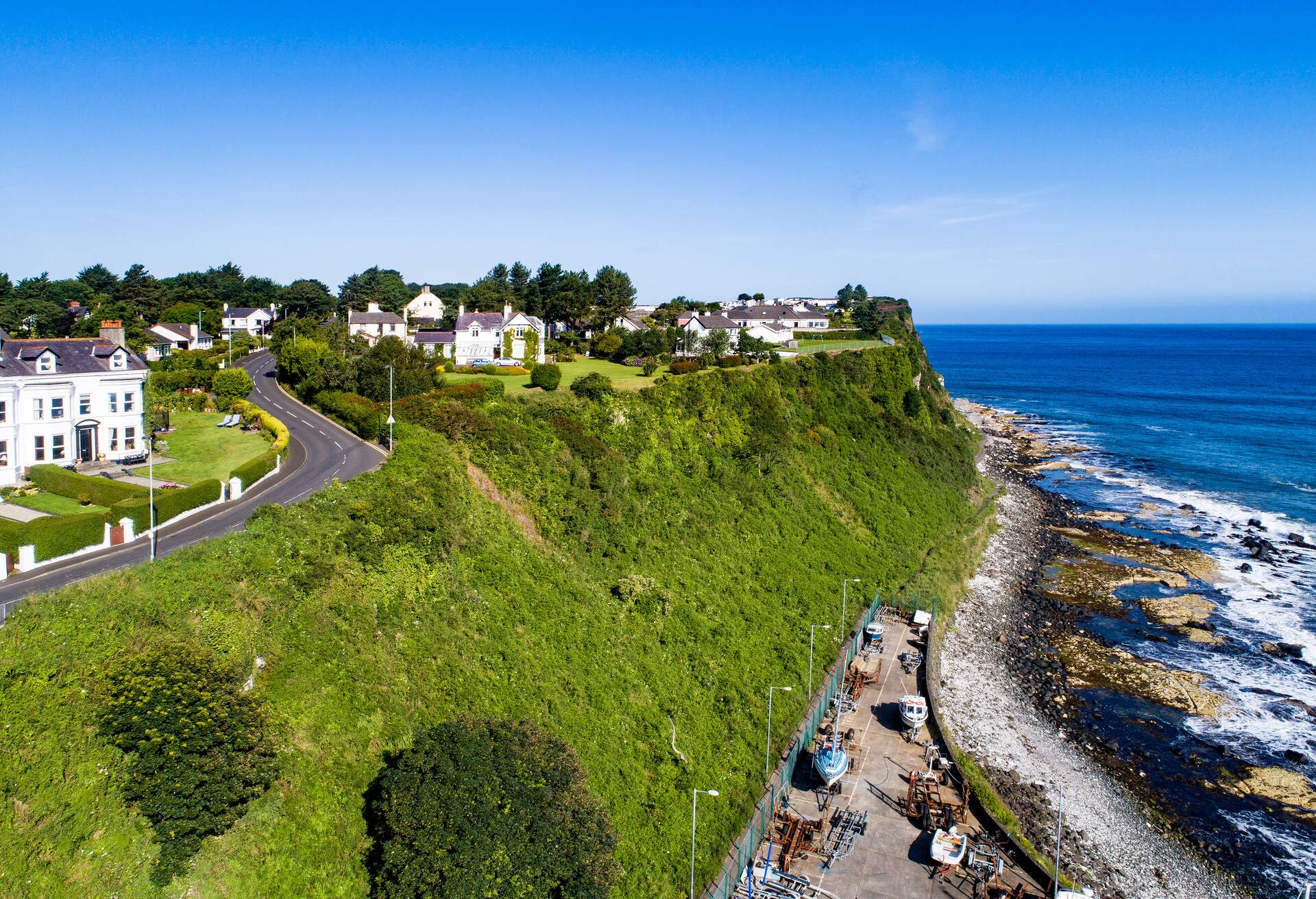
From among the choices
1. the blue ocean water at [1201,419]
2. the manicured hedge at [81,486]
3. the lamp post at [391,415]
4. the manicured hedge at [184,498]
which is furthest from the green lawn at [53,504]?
the blue ocean water at [1201,419]

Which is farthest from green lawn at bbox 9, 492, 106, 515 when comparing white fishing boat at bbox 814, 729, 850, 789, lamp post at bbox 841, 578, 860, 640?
lamp post at bbox 841, 578, 860, 640

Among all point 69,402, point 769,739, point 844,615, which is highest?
point 69,402

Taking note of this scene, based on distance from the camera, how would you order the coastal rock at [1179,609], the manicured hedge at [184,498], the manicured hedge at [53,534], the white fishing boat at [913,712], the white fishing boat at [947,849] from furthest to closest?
1. the coastal rock at [1179,609]
2. the white fishing boat at [913,712]
3. the manicured hedge at [184,498]
4. the manicured hedge at [53,534]
5. the white fishing boat at [947,849]

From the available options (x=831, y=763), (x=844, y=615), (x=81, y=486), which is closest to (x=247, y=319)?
(x=81, y=486)

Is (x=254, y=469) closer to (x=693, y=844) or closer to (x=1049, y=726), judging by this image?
(x=693, y=844)

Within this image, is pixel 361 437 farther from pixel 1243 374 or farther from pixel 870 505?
pixel 1243 374

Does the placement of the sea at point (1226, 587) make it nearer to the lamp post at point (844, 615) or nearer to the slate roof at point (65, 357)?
the lamp post at point (844, 615)

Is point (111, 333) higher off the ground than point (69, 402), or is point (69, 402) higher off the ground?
point (111, 333)

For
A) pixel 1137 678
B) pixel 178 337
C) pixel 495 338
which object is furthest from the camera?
pixel 178 337
